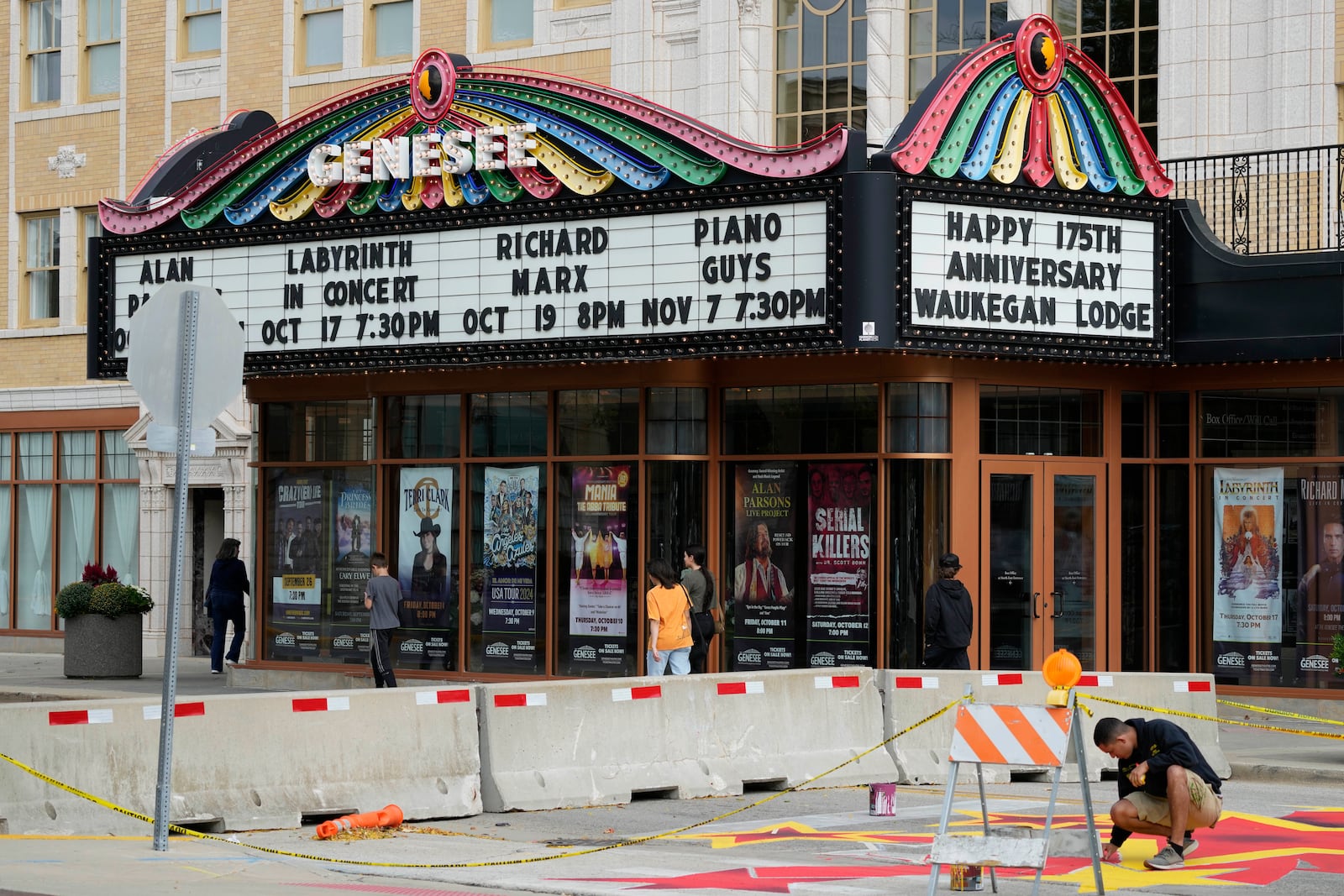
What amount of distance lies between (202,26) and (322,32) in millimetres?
2398

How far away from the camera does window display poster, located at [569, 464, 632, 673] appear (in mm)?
19875

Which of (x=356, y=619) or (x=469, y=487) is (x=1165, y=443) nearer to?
(x=469, y=487)

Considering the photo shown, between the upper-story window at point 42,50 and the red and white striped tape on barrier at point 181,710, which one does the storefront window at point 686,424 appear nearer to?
the red and white striped tape on barrier at point 181,710

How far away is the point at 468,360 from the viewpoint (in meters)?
19.6

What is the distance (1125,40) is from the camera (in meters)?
21.5

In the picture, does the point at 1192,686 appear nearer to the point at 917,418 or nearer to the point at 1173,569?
the point at 917,418

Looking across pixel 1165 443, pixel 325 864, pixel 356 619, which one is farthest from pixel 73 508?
pixel 325 864

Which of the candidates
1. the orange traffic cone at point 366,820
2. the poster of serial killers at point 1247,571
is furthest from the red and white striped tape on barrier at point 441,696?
the poster of serial killers at point 1247,571

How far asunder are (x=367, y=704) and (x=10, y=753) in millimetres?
2405

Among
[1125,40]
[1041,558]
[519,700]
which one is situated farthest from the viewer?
[1125,40]

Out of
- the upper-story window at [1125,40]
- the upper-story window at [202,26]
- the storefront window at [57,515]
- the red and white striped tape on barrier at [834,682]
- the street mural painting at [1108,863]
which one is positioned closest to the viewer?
the street mural painting at [1108,863]

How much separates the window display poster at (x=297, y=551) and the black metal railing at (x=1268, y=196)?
34.3 feet

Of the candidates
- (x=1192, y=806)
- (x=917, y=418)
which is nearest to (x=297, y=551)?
(x=917, y=418)

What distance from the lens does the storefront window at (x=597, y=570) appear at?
19.8 m
